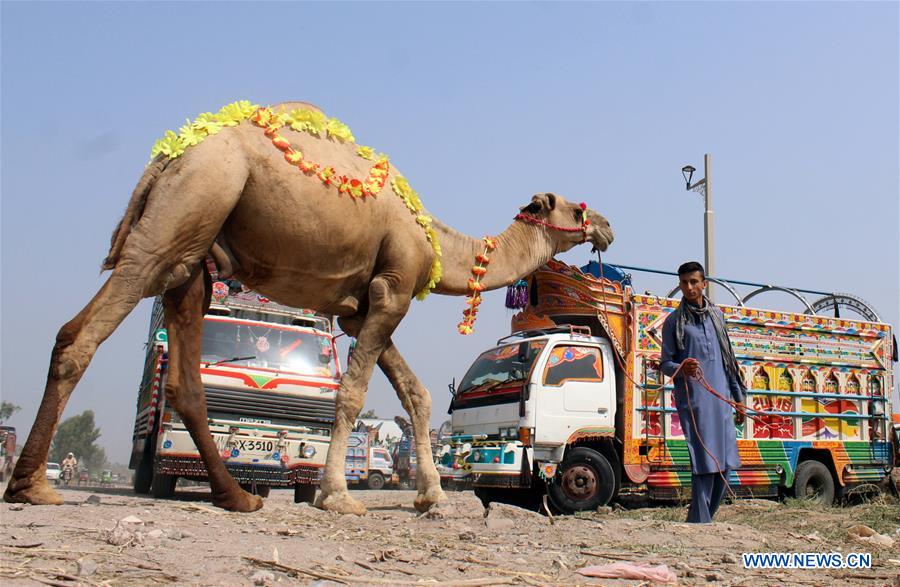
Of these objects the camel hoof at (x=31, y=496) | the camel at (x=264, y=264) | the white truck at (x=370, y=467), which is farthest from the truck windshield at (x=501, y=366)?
the white truck at (x=370, y=467)

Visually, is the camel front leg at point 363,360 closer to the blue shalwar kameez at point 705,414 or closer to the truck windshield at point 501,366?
the blue shalwar kameez at point 705,414

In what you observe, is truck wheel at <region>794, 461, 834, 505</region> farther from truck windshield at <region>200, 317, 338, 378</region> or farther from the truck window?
truck windshield at <region>200, 317, 338, 378</region>

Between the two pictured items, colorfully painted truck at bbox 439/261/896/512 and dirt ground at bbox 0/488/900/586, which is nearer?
dirt ground at bbox 0/488/900/586

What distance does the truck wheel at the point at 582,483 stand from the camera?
10.7m

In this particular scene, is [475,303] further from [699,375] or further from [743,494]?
[743,494]

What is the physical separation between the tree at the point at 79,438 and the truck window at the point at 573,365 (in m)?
95.8

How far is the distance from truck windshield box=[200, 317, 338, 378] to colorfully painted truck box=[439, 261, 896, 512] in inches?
82.3

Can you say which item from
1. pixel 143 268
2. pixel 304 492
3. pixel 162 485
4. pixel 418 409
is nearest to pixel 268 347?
pixel 304 492

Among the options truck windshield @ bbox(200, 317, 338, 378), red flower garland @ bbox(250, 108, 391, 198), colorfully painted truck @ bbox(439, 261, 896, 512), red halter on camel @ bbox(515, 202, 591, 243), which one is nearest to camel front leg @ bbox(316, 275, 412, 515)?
red flower garland @ bbox(250, 108, 391, 198)

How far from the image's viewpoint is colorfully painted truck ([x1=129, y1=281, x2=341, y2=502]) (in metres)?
10.9

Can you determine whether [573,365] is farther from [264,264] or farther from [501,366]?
[264,264]

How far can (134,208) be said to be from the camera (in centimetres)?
543

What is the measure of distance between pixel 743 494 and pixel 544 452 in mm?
3370
